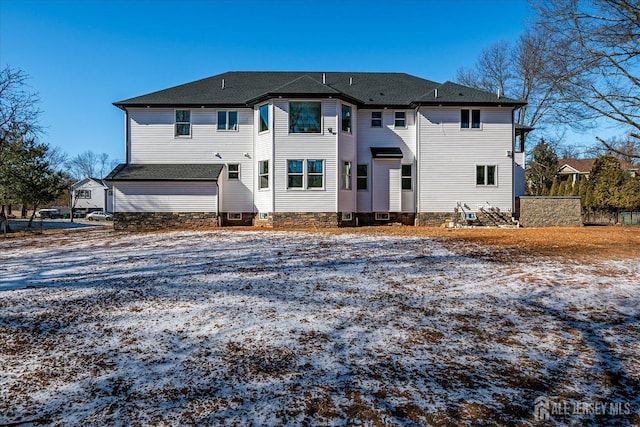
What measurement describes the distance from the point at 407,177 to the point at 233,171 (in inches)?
356

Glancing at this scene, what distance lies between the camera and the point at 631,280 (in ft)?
22.9

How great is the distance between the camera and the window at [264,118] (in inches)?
655

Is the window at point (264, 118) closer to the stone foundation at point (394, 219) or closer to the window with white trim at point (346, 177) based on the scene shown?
the window with white trim at point (346, 177)

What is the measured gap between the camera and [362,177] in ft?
59.5

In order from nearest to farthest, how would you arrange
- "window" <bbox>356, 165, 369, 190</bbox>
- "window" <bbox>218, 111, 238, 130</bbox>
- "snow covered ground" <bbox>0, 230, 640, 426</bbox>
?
"snow covered ground" <bbox>0, 230, 640, 426</bbox> < "window" <bbox>218, 111, 238, 130</bbox> < "window" <bbox>356, 165, 369, 190</bbox>

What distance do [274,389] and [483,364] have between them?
2335mm

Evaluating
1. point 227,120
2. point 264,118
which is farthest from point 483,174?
point 227,120

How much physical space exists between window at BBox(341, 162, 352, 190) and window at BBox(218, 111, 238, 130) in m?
5.95

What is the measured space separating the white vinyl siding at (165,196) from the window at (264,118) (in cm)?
358

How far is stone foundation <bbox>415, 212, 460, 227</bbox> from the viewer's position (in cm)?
1772

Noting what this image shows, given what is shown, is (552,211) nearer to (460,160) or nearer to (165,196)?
(460,160)

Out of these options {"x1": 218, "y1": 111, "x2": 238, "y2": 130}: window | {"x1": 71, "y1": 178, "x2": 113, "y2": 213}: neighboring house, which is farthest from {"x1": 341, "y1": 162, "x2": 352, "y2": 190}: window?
{"x1": 71, "y1": 178, "x2": 113, "y2": 213}: neighboring house

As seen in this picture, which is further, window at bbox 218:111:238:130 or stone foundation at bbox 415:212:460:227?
window at bbox 218:111:238:130

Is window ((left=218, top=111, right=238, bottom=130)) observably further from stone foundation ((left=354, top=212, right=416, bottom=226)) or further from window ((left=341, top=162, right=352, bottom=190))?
stone foundation ((left=354, top=212, right=416, bottom=226))
